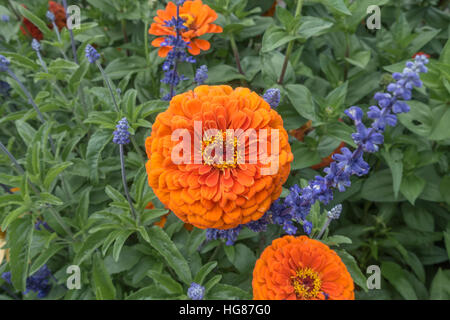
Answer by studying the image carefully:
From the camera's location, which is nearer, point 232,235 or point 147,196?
point 232,235

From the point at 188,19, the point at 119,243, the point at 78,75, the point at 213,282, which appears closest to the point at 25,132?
the point at 78,75

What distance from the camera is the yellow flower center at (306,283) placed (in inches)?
29.4

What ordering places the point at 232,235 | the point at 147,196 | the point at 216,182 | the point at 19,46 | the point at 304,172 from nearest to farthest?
the point at 216,182, the point at 232,235, the point at 147,196, the point at 304,172, the point at 19,46

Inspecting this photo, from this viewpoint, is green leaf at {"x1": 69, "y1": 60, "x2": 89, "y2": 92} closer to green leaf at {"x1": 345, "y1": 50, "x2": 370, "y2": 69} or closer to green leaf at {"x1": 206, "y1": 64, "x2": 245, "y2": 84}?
green leaf at {"x1": 206, "y1": 64, "x2": 245, "y2": 84}

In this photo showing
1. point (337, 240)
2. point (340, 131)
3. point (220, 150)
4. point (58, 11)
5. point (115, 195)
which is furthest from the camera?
point (58, 11)

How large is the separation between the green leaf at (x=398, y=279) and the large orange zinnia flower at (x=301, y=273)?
53 centimetres

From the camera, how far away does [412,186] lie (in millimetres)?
1108

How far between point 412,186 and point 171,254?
0.78 metres

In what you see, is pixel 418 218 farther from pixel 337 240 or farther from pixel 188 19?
pixel 188 19

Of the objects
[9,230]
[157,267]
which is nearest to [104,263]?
[157,267]
